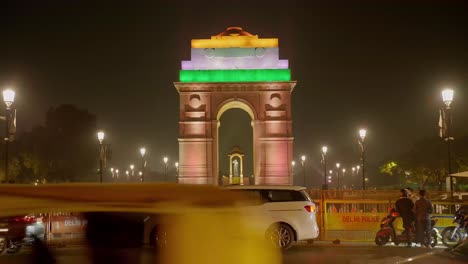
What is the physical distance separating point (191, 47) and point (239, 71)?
464 centimetres

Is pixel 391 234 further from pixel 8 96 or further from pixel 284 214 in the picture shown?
pixel 8 96

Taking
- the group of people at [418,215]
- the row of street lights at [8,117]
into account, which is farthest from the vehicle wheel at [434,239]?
the row of street lights at [8,117]

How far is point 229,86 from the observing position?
4897 cm

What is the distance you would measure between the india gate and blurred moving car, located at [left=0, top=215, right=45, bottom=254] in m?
44.5

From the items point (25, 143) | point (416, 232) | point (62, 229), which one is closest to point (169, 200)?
point (62, 229)

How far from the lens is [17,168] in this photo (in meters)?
57.9

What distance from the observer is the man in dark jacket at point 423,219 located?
1569 cm

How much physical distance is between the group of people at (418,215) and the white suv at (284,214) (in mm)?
2968

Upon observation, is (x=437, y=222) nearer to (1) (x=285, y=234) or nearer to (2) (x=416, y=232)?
(2) (x=416, y=232)

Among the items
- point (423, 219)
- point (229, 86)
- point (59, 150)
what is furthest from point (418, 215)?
point (59, 150)

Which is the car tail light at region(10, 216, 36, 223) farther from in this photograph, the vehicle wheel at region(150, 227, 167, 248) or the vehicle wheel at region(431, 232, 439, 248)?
the vehicle wheel at region(431, 232, 439, 248)

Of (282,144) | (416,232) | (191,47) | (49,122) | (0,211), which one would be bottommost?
(416,232)

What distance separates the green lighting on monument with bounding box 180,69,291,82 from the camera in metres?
48.9

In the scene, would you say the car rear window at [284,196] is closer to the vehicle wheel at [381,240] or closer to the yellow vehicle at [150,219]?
the vehicle wheel at [381,240]
